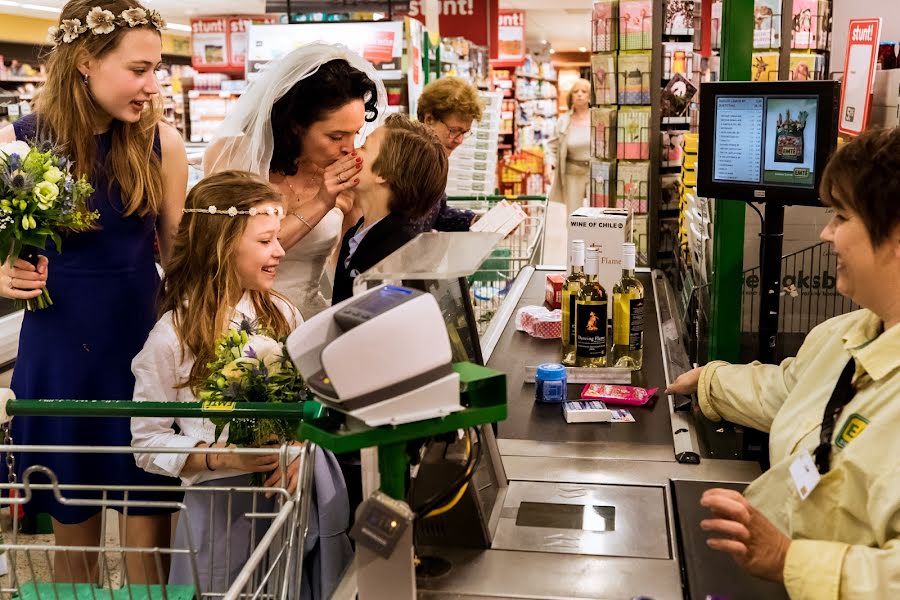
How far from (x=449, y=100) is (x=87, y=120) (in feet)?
6.96

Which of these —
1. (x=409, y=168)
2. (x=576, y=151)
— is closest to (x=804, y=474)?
(x=409, y=168)

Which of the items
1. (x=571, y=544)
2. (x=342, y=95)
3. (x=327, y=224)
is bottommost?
(x=571, y=544)

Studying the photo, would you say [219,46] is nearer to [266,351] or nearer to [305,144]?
[305,144]

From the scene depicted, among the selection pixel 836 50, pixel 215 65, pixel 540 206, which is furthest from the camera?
pixel 215 65

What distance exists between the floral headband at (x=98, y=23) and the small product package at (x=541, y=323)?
1.49 m

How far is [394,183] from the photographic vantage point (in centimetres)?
266

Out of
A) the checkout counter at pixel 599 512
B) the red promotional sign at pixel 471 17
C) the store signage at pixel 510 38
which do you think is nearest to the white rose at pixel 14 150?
the checkout counter at pixel 599 512

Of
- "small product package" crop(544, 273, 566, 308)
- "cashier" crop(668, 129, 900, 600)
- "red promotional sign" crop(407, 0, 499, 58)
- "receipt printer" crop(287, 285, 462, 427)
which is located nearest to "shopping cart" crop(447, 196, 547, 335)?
"small product package" crop(544, 273, 566, 308)

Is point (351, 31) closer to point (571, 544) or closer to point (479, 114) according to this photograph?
point (479, 114)

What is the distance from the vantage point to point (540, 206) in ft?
19.8

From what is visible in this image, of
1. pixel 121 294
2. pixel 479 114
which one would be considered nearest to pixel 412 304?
pixel 121 294

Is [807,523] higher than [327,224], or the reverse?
[327,224]

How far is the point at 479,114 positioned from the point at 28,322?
8.27 ft

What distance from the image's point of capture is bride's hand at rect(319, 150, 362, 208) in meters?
2.72
